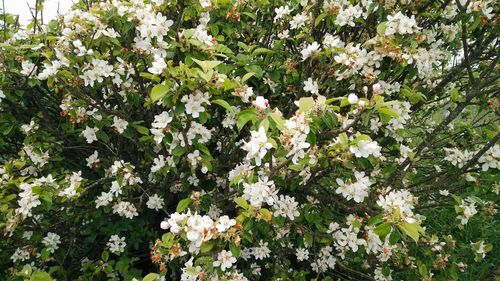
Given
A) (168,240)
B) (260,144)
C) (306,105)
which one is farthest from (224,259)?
(306,105)

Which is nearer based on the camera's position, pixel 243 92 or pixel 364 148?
pixel 364 148

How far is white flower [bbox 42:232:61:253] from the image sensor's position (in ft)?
8.73

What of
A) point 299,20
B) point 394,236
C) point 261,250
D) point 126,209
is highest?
point 299,20

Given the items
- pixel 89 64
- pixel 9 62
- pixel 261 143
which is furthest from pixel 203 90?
pixel 9 62

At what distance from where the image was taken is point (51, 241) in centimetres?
267

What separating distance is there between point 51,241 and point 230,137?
1.18 metres

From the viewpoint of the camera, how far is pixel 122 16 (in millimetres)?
2252

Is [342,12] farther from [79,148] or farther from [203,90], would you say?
[79,148]

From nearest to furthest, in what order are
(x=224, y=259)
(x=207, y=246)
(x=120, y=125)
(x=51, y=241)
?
(x=207, y=246) < (x=224, y=259) < (x=120, y=125) < (x=51, y=241)

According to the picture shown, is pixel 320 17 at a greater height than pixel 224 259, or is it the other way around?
pixel 320 17

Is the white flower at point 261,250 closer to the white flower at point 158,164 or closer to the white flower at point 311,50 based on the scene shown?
the white flower at point 158,164

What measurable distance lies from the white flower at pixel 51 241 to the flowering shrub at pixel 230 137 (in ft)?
0.05

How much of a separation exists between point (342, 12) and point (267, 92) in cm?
64

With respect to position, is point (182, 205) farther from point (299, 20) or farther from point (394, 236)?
point (299, 20)
